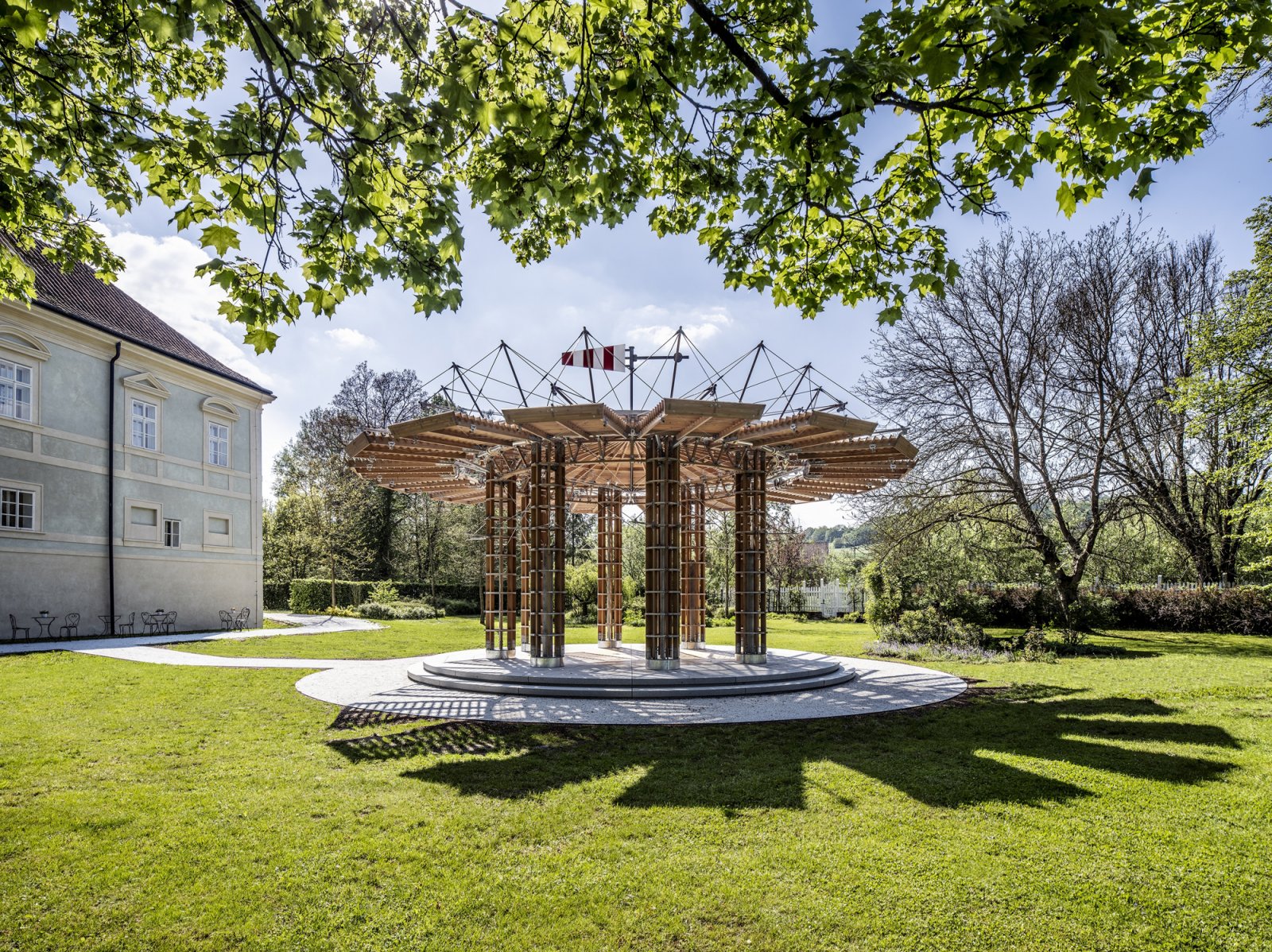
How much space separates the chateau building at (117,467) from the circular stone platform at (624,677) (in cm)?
1302

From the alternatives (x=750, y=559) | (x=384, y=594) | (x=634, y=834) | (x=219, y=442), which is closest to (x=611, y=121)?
(x=634, y=834)

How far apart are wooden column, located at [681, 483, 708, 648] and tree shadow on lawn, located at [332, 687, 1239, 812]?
757cm

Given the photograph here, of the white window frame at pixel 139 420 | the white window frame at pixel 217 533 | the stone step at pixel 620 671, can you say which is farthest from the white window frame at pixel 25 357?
the stone step at pixel 620 671

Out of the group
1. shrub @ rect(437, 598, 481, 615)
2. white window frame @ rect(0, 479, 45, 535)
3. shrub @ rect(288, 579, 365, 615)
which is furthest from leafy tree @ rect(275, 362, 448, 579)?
white window frame @ rect(0, 479, 45, 535)

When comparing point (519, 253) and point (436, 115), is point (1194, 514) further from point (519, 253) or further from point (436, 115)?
point (436, 115)

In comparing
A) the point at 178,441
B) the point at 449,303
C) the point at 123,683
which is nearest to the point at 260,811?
the point at 449,303

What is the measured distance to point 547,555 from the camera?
42.7 ft

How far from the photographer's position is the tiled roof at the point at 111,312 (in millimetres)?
19812

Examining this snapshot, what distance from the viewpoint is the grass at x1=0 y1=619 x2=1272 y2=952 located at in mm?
3930

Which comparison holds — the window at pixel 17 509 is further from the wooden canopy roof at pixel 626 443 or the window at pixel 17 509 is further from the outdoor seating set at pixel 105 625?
the wooden canopy roof at pixel 626 443

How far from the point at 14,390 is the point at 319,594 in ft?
61.8

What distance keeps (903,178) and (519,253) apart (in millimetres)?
3789

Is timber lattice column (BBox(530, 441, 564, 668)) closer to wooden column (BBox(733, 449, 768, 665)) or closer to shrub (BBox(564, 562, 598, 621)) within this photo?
wooden column (BBox(733, 449, 768, 665))

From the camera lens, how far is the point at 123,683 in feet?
38.7
